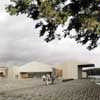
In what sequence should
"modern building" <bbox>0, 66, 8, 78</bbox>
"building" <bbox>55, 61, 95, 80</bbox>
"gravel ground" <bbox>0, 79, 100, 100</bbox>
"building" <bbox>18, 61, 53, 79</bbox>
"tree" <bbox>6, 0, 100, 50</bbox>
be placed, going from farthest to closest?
"modern building" <bbox>0, 66, 8, 78</bbox>
"building" <bbox>18, 61, 53, 79</bbox>
"building" <bbox>55, 61, 95, 80</bbox>
"gravel ground" <bbox>0, 79, 100, 100</bbox>
"tree" <bbox>6, 0, 100, 50</bbox>

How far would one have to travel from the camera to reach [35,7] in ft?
26.8

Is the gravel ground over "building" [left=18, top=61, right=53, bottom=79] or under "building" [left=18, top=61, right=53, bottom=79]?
over

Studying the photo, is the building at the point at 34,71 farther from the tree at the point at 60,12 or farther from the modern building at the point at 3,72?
the tree at the point at 60,12

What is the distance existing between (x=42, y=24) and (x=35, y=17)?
424 millimetres

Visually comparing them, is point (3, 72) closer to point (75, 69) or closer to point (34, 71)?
point (34, 71)

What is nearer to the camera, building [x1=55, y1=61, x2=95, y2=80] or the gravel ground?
the gravel ground

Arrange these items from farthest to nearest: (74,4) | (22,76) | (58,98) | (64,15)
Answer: (22,76)
(58,98)
(64,15)
(74,4)

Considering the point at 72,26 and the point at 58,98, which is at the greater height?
the point at 72,26

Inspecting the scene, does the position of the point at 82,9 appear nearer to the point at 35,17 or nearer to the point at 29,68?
the point at 35,17

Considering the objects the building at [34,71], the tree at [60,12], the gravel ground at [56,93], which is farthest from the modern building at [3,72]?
the tree at [60,12]

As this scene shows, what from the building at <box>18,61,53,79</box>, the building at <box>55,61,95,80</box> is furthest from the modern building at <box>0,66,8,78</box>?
the building at <box>55,61,95,80</box>

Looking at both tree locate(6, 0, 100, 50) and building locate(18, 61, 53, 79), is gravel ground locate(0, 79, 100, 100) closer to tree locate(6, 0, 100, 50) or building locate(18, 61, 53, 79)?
tree locate(6, 0, 100, 50)

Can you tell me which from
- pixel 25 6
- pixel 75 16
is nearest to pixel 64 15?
pixel 75 16

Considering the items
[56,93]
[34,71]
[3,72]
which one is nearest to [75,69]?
[56,93]
